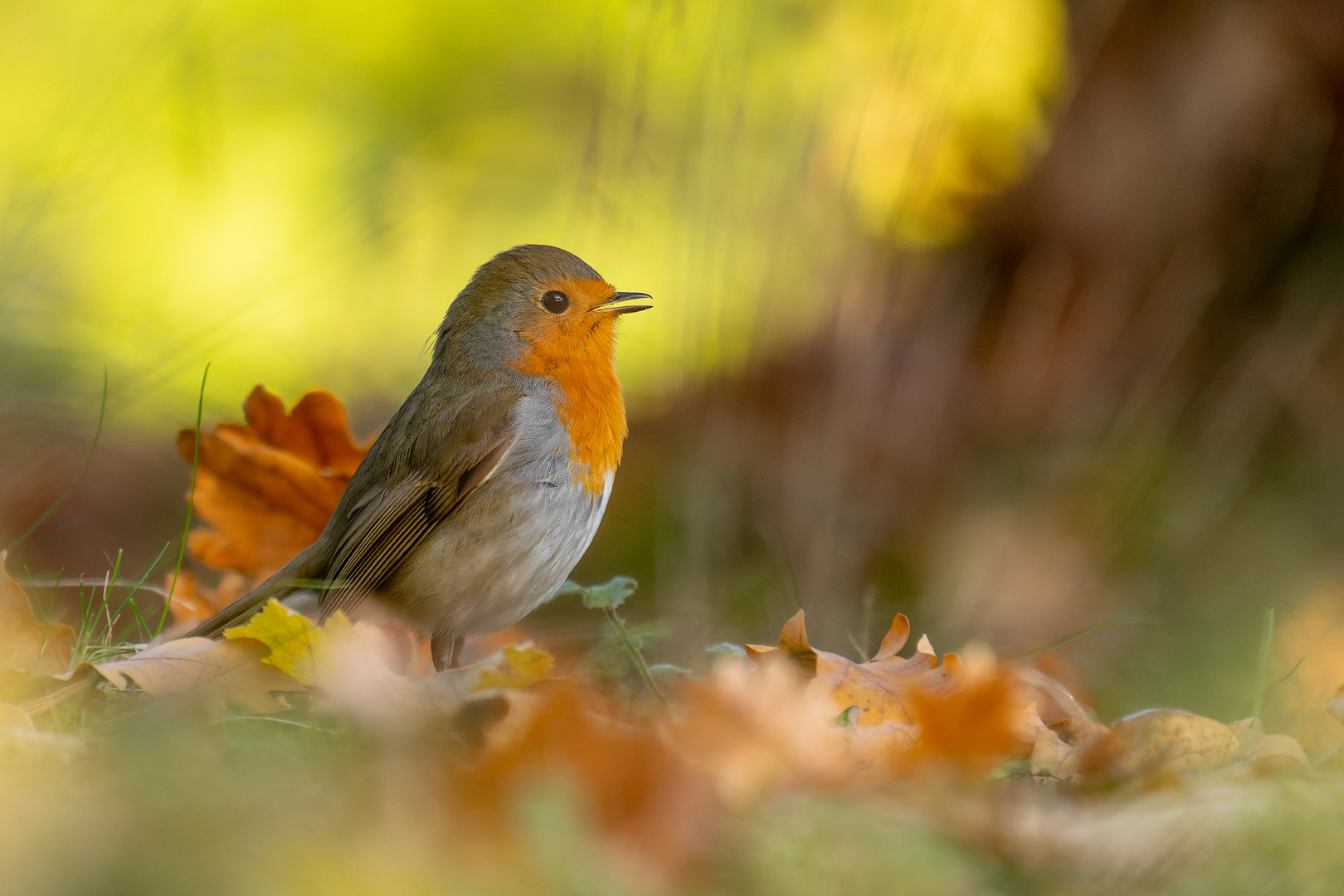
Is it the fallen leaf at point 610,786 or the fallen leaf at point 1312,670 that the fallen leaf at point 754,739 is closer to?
the fallen leaf at point 610,786

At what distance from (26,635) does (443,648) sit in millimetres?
912

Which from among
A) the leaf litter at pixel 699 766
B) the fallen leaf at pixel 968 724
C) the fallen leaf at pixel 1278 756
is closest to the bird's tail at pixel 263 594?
the leaf litter at pixel 699 766

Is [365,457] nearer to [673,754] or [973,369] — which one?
[673,754]

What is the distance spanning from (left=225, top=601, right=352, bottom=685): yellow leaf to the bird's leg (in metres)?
0.96

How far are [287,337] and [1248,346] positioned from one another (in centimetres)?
306

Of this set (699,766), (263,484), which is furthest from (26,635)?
(699,766)

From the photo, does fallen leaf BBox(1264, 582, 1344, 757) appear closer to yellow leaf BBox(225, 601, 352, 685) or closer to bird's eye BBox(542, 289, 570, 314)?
yellow leaf BBox(225, 601, 352, 685)

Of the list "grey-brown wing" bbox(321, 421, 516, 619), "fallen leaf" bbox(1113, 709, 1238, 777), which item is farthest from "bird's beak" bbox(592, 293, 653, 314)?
"fallen leaf" bbox(1113, 709, 1238, 777)

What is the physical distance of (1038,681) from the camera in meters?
1.84

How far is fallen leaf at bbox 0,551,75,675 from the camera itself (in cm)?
165

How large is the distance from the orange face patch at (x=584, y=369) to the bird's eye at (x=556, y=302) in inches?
0.4

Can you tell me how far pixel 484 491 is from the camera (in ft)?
7.73

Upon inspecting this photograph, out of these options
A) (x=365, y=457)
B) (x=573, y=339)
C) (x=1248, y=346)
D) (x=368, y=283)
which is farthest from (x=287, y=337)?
(x=1248, y=346)

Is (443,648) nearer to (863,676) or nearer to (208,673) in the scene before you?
(208,673)
